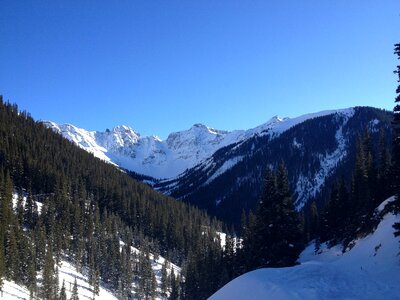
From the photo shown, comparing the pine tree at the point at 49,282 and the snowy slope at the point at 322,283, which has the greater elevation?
the pine tree at the point at 49,282

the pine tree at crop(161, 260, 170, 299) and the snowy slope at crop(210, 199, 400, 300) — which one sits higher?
the pine tree at crop(161, 260, 170, 299)

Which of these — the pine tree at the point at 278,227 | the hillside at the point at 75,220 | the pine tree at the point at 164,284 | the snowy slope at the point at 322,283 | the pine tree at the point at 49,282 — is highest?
the hillside at the point at 75,220

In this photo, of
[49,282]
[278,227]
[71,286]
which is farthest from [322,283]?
[71,286]

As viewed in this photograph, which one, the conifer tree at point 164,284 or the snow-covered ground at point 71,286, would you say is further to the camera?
the conifer tree at point 164,284

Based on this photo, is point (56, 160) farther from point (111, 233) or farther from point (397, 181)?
point (397, 181)

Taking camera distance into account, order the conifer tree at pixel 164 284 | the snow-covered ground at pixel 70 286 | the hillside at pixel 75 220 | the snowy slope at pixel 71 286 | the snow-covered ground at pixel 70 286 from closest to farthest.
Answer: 1. the snow-covered ground at pixel 70 286
2. the snow-covered ground at pixel 70 286
3. the snowy slope at pixel 71 286
4. the hillside at pixel 75 220
5. the conifer tree at pixel 164 284

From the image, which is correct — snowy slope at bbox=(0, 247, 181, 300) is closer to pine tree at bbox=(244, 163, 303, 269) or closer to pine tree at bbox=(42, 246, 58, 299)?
pine tree at bbox=(42, 246, 58, 299)

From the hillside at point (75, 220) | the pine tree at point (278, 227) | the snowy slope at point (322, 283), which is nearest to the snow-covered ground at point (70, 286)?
the hillside at point (75, 220)

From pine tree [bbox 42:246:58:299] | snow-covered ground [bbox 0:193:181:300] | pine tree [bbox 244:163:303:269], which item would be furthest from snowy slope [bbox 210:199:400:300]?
pine tree [bbox 42:246:58:299]

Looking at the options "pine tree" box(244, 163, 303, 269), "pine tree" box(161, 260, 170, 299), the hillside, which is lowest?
"pine tree" box(244, 163, 303, 269)

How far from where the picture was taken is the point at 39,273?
278 feet

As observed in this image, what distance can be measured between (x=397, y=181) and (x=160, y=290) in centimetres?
9551

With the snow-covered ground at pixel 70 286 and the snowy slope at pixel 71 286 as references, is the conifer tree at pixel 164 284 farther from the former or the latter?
the snow-covered ground at pixel 70 286

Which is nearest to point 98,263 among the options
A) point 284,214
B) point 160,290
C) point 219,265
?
point 160,290
